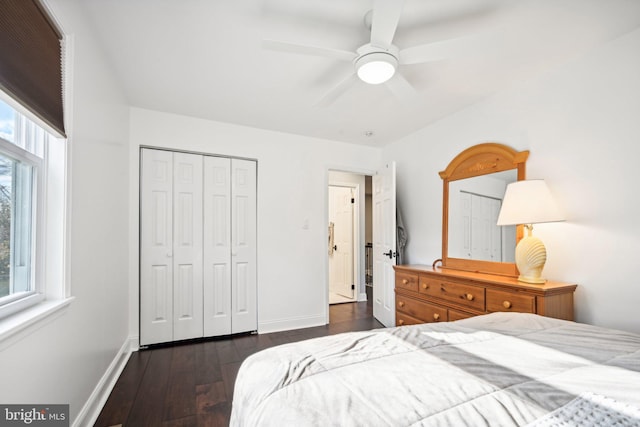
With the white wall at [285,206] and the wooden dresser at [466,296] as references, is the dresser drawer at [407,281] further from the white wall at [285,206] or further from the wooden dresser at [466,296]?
the white wall at [285,206]

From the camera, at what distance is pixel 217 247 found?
3.22 m

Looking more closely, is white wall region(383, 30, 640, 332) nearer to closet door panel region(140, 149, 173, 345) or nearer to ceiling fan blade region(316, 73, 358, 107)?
ceiling fan blade region(316, 73, 358, 107)

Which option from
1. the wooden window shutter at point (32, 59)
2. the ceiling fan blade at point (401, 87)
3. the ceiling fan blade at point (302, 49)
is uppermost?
the ceiling fan blade at point (302, 49)

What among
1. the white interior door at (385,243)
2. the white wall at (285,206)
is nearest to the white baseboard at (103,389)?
the white wall at (285,206)

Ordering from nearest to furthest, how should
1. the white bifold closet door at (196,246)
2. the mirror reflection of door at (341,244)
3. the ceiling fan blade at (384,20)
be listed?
the ceiling fan blade at (384,20) < the white bifold closet door at (196,246) < the mirror reflection of door at (341,244)

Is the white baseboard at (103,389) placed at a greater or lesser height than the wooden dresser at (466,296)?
lesser

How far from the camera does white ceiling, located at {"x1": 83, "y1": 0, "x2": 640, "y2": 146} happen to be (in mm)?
1603

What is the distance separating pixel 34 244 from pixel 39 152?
0.43 metres

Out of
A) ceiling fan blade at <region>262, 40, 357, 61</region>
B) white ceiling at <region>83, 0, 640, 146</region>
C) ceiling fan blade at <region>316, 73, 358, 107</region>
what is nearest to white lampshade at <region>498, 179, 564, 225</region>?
white ceiling at <region>83, 0, 640, 146</region>

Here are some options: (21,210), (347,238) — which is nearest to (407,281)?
(347,238)

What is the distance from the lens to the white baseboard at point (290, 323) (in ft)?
11.1

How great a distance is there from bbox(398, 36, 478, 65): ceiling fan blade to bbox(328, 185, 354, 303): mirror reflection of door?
3.57 m

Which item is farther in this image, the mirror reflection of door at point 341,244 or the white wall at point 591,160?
the mirror reflection of door at point 341,244

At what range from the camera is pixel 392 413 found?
0.67 m
